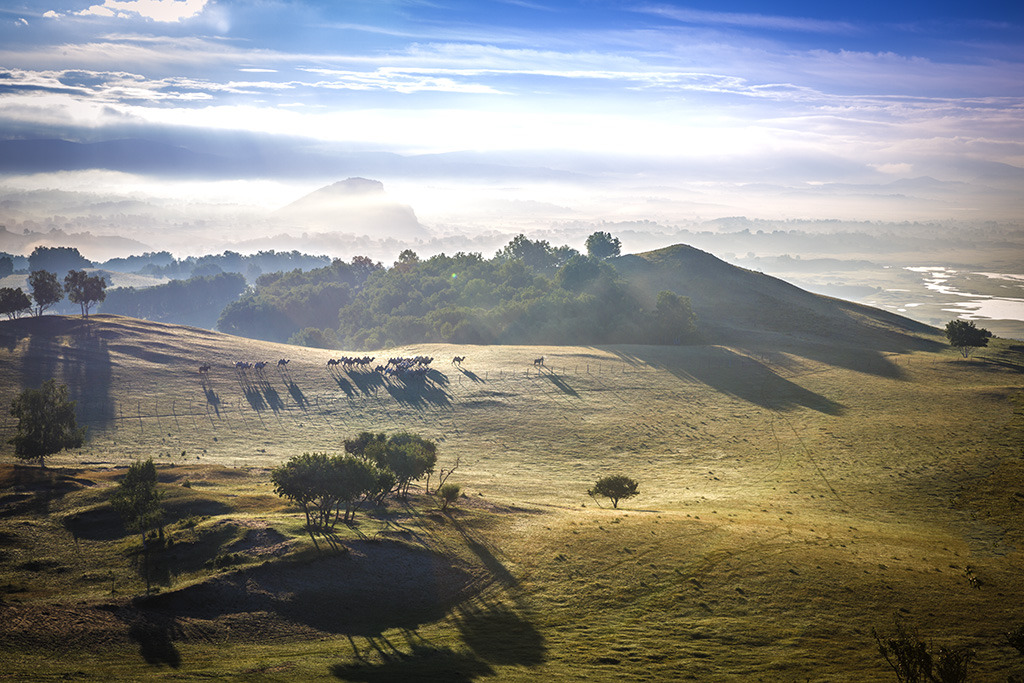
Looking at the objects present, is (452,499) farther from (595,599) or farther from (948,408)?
(948,408)

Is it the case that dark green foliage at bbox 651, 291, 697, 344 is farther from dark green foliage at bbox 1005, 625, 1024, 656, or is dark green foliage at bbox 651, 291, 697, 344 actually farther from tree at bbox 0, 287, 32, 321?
tree at bbox 0, 287, 32, 321

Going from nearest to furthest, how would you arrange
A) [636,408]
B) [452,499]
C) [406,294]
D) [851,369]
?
[452,499]
[636,408]
[851,369]
[406,294]

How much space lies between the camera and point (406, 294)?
7707 inches

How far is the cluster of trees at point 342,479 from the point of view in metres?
41.9

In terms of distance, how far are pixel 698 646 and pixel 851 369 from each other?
95238 millimetres

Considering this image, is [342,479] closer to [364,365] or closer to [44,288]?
[364,365]

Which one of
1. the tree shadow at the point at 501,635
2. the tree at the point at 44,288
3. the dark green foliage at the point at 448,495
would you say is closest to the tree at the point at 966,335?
the dark green foliage at the point at 448,495

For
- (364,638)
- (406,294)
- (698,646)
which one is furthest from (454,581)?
(406,294)

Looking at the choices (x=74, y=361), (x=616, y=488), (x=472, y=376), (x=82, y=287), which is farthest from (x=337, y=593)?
(x=82, y=287)

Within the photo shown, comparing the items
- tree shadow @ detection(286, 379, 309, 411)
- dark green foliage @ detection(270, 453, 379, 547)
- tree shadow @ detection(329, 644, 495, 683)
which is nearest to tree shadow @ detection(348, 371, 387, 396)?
tree shadow @ detection(286, 379, 309, 411)

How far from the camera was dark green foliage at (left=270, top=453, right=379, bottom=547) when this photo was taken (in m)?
41.8

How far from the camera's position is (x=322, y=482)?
42.0 meters

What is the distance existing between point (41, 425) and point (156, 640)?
3692 cm

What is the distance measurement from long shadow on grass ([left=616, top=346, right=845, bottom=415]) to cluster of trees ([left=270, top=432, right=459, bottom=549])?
204 ft
